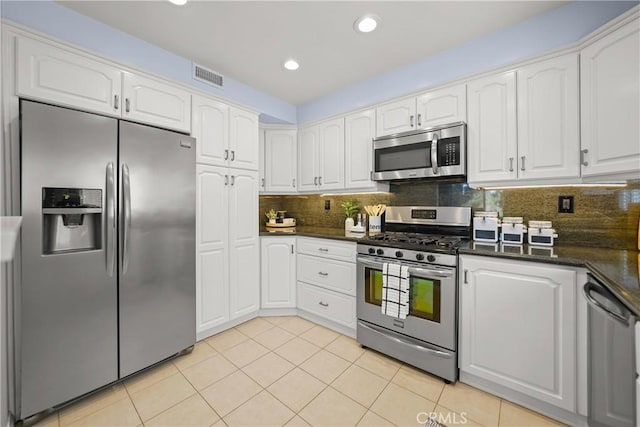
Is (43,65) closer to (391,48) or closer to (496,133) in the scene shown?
(391,48)

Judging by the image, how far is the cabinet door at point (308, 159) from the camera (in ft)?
10.6

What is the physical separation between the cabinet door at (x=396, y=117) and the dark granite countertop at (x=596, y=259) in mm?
1224

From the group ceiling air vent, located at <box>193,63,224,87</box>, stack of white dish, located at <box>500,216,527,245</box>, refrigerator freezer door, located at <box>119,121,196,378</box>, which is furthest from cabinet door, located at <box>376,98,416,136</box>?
refrigerator freezer door, located at <box>119,121,196,378</box>

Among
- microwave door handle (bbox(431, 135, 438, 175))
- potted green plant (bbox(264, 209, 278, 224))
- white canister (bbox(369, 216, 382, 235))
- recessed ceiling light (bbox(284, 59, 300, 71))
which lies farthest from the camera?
potted green plant (bbox(264, 209, 278, 224))

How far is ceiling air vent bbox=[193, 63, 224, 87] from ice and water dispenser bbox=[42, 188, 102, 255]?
1428 millimetres

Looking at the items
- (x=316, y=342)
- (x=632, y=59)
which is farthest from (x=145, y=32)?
(x=632, y=59)

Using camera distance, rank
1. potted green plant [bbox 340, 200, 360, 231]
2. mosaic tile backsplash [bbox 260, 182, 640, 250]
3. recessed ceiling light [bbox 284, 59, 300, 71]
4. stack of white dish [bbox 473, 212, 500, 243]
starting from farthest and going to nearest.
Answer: potted green plant [bbox 340, 200, 360, 231], recessed ceiling light [bbox 284, 59, 300, 71], stack of white dish [bbox 473, 212, 500, 243], mosaic tile backsplash [bbox 260, 182, 640, 250]

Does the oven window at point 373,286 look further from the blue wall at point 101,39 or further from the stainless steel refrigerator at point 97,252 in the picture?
the blue wall at point 101,39

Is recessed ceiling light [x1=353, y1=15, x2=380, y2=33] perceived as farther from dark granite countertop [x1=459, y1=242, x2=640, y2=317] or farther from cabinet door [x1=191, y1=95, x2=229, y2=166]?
dark granite countertop [x1=459, y1=242, x2=640, y2=317]

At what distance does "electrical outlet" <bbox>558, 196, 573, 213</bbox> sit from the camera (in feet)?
6.50

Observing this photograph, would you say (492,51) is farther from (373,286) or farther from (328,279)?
(328,279)

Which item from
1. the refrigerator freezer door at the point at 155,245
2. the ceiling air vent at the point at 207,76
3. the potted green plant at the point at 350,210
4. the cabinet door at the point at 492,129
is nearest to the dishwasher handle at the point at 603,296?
the cabinet door at the point at 492,129

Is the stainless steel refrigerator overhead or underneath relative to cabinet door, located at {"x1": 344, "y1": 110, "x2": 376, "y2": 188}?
underneath

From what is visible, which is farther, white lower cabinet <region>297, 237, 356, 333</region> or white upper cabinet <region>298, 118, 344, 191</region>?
white upper cabinet <region>298, 118, 344, 191</region>
